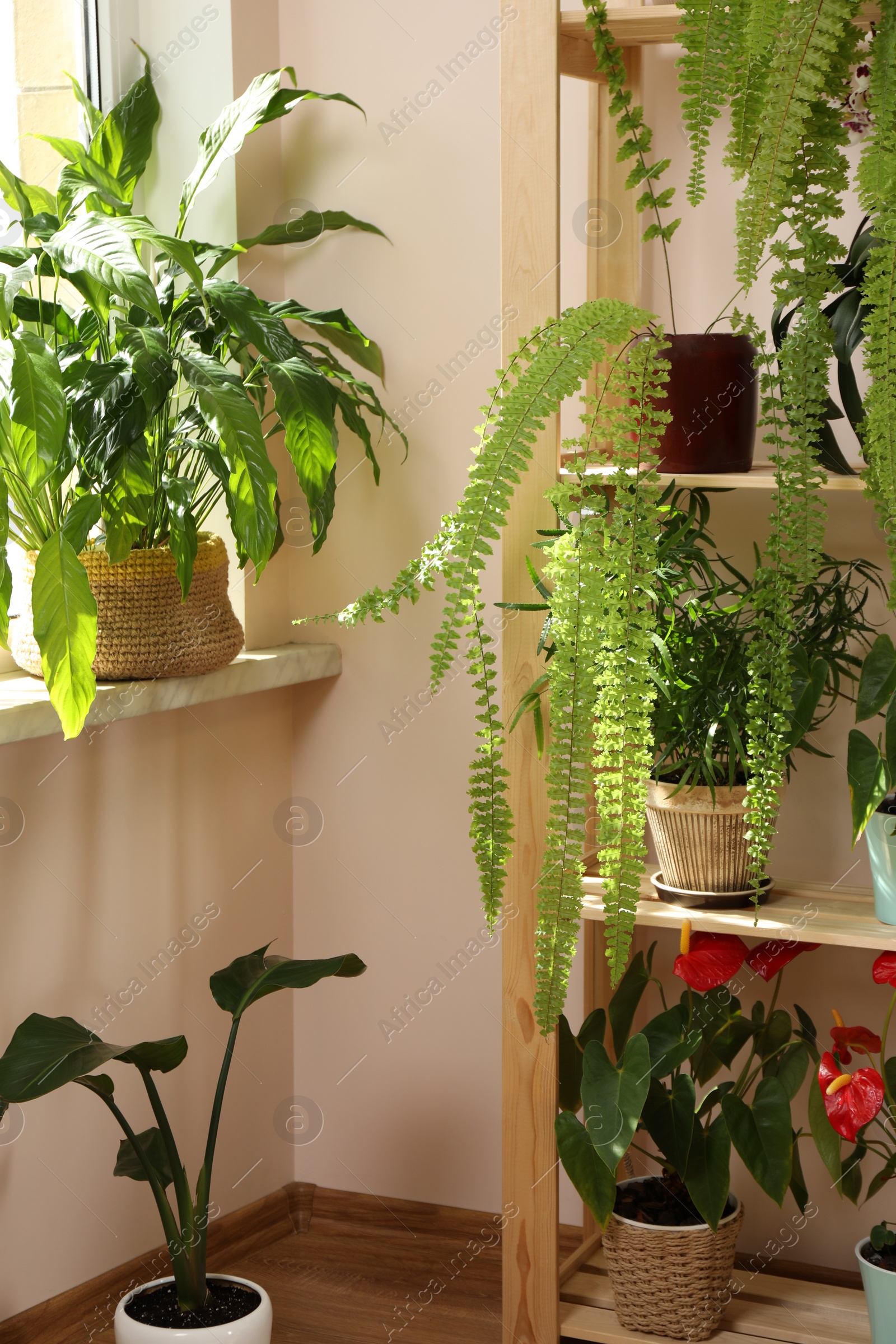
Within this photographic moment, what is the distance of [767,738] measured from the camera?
1.41 metres

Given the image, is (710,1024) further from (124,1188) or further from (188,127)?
(188,127)

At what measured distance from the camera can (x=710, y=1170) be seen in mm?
1660

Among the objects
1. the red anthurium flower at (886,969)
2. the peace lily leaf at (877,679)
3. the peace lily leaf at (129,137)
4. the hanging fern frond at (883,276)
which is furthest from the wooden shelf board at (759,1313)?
the peace lily leaf at (129,137)

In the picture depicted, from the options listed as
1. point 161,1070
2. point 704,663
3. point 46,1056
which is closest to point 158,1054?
point 161,1070

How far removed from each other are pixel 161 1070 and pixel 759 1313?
0.87m

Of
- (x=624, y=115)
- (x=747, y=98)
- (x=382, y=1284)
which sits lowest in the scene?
(x=382, y=1284)

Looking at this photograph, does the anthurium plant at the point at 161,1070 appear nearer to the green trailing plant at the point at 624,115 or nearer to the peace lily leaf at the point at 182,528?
the peace lily leaf at the point at 182,528

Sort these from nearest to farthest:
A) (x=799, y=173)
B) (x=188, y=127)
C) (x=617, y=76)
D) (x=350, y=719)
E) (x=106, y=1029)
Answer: (x=799, y=173) < (x=617, y=76) < (x=106, y=1029) < (x=188, y=127) < (x=350, y=719)

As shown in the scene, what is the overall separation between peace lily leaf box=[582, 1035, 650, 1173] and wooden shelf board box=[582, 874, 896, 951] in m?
0.16

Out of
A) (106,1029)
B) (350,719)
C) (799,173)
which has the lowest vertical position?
(106,1029)

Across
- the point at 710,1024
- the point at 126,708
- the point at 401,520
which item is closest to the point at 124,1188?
the point at 126,708

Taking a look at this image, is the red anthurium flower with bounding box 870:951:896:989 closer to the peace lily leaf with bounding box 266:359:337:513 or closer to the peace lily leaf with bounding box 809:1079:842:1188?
the peace lily leaf with bounding box 809:1079:842:1188

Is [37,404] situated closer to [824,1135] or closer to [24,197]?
[24,197]

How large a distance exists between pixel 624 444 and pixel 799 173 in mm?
305
